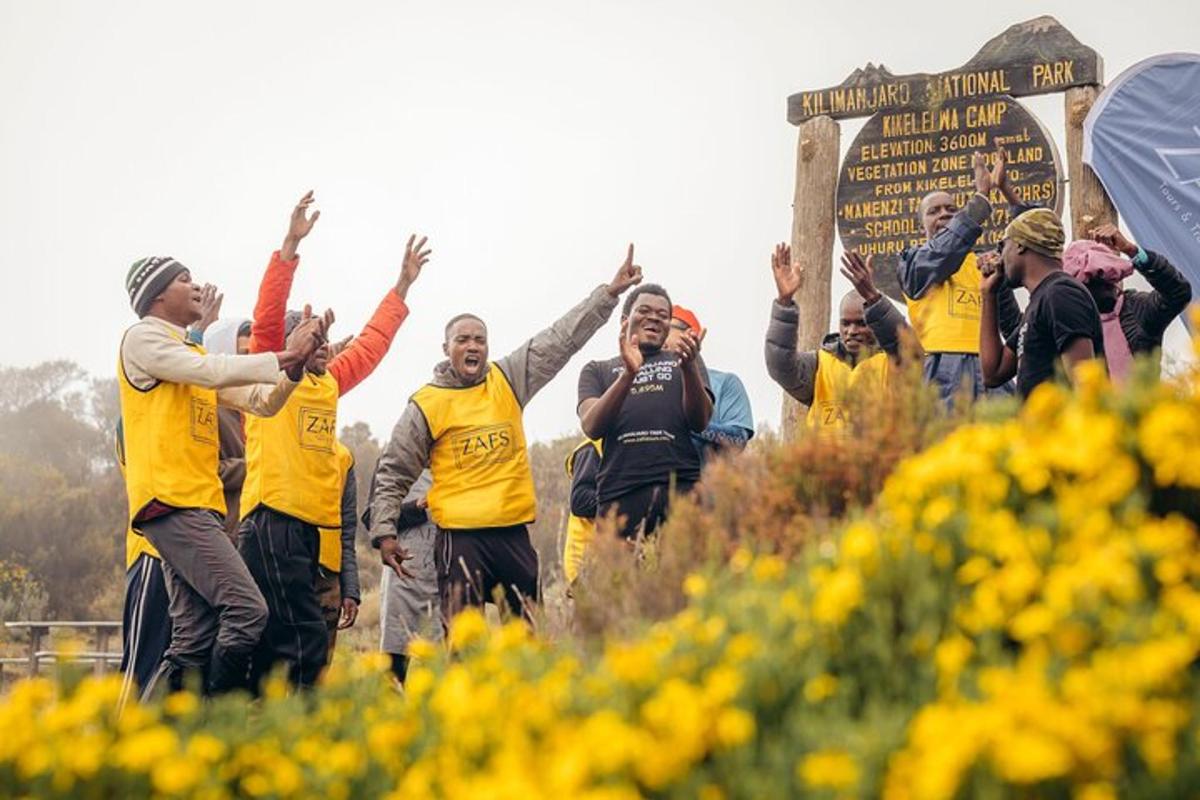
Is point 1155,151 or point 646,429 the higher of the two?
point 1155,151

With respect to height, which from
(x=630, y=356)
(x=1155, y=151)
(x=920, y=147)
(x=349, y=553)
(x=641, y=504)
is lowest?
(x=349, y=553)

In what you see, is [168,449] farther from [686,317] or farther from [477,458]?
[686,317]

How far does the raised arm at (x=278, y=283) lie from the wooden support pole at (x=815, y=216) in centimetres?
478

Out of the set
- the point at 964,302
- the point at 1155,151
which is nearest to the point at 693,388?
the point at 964,302

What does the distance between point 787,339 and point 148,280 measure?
2.90 metres

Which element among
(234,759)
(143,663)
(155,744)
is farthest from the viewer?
(143,663)

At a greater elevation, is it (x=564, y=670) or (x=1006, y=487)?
(x=1006, y=487)

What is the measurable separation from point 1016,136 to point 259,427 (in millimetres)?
5666

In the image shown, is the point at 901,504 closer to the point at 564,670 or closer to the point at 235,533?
the point at 564,670

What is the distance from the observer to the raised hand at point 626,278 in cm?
757

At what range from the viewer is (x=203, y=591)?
606 cm

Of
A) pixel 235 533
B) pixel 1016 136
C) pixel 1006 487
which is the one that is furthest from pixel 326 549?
pixel 1016 136

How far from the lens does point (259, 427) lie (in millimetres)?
7316

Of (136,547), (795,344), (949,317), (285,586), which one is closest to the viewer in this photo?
(136,547)
